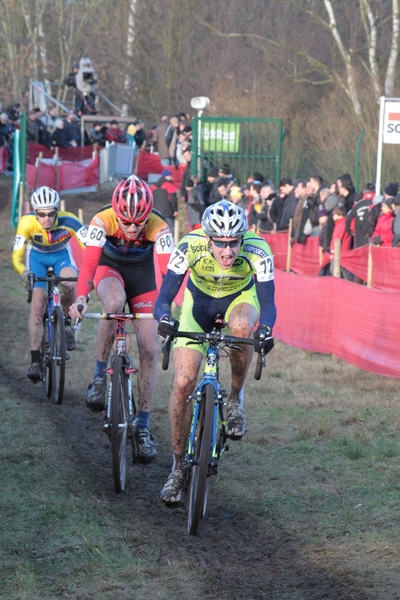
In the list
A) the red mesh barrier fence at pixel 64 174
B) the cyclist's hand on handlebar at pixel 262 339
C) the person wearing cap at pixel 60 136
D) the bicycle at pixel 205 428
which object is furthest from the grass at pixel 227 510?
the person wearing cap at pixel 60 136

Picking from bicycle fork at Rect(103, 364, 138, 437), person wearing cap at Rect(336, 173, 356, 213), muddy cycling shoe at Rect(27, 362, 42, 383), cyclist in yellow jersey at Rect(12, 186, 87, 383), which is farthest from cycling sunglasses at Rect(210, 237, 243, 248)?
person wearing cap at Rect(336, 173, 356, 213)

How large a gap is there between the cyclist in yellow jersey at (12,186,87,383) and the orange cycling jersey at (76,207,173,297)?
211 centimetres

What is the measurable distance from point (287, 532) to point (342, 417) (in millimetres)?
3222

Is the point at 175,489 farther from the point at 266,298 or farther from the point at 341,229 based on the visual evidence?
the point at 341,229

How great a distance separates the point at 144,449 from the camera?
6.83 meters

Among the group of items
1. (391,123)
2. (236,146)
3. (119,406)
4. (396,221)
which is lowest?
(119,406)

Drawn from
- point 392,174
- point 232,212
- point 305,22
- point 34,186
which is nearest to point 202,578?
point 232,212

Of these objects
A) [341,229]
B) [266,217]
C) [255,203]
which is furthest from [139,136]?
[341,229]

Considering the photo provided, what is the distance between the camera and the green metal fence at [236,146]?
81.2ft

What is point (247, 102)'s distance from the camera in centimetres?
2822

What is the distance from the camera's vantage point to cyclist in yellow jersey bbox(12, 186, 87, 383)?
9.57 metres

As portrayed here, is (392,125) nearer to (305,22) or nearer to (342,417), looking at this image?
(342,417)

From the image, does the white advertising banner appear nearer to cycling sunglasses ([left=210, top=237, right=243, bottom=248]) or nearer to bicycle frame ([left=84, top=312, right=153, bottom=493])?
bicycle frame ([left=84, top=312, right=153, bottom=493])

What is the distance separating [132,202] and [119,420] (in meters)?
1.65
